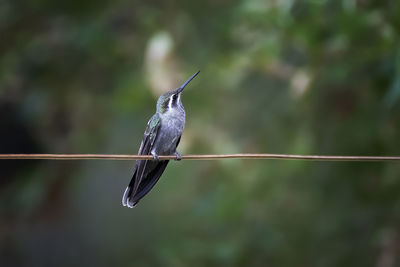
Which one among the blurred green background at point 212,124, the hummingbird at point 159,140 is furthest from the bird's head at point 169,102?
the blurred green background at point 212,124

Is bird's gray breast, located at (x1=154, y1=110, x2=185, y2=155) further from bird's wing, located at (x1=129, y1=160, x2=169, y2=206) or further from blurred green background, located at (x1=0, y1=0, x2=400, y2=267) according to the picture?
blurred green background, located at (x1=0, y1=0, x2=400, y2=267)

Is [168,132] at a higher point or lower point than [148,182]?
higher

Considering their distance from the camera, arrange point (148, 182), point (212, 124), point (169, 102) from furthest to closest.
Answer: point (212, 124)
point (169, 102)
point (148, 182)

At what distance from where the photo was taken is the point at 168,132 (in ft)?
15.9

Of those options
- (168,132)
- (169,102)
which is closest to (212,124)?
(169,102)

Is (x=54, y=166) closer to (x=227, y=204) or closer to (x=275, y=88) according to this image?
(x=227, y=204)

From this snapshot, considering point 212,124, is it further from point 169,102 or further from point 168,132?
point 168,132

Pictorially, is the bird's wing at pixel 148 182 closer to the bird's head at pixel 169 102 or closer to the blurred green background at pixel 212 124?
the bird's head at pixel 169 102

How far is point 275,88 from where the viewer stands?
7359 mm

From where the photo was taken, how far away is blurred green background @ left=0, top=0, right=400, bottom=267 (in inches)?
244

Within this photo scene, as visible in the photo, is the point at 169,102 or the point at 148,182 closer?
the point at 148,182

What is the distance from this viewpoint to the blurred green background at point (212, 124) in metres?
6.20

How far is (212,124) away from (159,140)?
125 inches

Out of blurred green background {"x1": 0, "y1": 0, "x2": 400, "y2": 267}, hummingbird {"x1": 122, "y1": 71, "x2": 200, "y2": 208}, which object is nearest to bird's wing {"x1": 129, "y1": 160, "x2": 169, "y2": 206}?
hummingbird {"x1": 122, "y1": 71, "x2": 200, "y2": 208}
